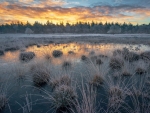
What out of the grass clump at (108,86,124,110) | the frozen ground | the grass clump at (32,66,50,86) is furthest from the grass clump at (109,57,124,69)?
the frozen ground

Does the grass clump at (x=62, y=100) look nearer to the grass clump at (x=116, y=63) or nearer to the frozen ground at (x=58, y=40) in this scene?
the grass clump at (x=116, y=63)

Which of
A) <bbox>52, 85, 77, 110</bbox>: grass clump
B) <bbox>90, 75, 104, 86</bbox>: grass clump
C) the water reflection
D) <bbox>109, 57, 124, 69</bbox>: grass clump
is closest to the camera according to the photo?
<bbox>52, 85, 77, 110</bbox>: grass clump

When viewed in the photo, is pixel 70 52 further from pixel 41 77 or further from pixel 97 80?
pixel 97 80

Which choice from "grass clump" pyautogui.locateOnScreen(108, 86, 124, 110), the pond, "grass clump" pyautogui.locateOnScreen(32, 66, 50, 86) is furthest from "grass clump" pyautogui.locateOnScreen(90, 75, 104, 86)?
"grass clump" pyautogui.locateOnScreen(32, 66, 50, 86)

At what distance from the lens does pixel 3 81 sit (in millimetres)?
6676

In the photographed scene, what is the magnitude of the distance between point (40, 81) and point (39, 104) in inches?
78.5

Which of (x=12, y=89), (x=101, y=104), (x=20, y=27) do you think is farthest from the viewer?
(x=20, y=27)

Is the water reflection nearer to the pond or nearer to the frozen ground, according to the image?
the pond

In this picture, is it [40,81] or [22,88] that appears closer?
[22,88]

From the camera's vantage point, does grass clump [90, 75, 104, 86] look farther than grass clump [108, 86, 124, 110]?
Yes

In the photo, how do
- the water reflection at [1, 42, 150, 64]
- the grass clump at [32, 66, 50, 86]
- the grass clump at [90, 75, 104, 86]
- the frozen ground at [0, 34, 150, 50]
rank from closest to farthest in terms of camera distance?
the grass clump at [90, 75, 104, 86], the grass clump at [32, 66, 50, 86], the water reflection at [1, 42, 150, 64], the frozen ground at [0, 34, 150, 50]

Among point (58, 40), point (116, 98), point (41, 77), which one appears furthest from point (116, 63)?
point (58, 40)

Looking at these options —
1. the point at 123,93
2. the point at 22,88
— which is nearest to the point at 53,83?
the point at 22,88

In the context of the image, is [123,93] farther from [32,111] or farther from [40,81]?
[40,81]
